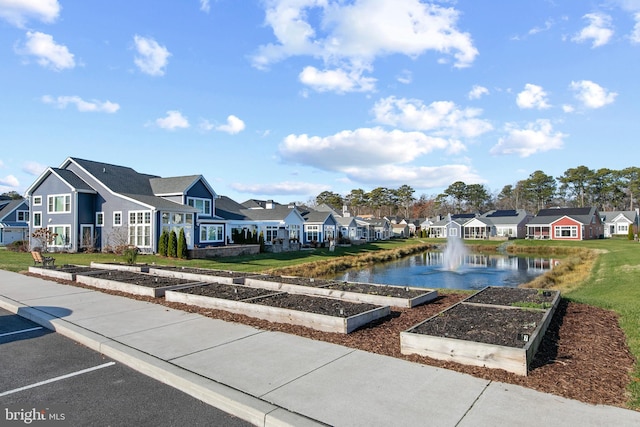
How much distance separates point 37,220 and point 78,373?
111 feet

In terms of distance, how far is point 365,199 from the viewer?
11038 centimetres

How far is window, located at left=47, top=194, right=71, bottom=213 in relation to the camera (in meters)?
30.0

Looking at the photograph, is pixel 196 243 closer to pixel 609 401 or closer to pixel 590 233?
pixel 609 401

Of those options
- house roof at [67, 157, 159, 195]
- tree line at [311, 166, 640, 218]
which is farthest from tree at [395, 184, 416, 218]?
house roof at [67, 157, 159, 195]

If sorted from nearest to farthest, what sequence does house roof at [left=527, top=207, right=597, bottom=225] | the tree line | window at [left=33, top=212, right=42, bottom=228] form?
window at [left=33, top=212, right=42, bottom=228], house roof at [left=527, top=207, right=597, bottom=225], the tree line

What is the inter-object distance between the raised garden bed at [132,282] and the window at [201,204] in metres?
17.6

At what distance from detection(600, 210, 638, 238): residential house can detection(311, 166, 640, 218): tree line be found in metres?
12.1

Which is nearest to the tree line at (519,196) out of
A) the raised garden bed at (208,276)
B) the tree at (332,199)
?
the tree at (332,199)

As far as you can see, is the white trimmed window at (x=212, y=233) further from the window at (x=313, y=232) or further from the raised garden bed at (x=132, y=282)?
the raised garden bed at (x=132, y=282)

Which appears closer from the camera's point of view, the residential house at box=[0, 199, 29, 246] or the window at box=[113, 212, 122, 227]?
the window at box=[113, 212, 122, 227]

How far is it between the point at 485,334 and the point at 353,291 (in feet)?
15.6

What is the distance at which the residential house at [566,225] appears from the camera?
195ft

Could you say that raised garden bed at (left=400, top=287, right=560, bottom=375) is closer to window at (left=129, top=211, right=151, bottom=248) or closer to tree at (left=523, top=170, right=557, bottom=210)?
window at (left=129, top=211, right=151, bottom=248)

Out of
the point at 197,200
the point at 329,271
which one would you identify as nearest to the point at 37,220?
the point at 197,200
